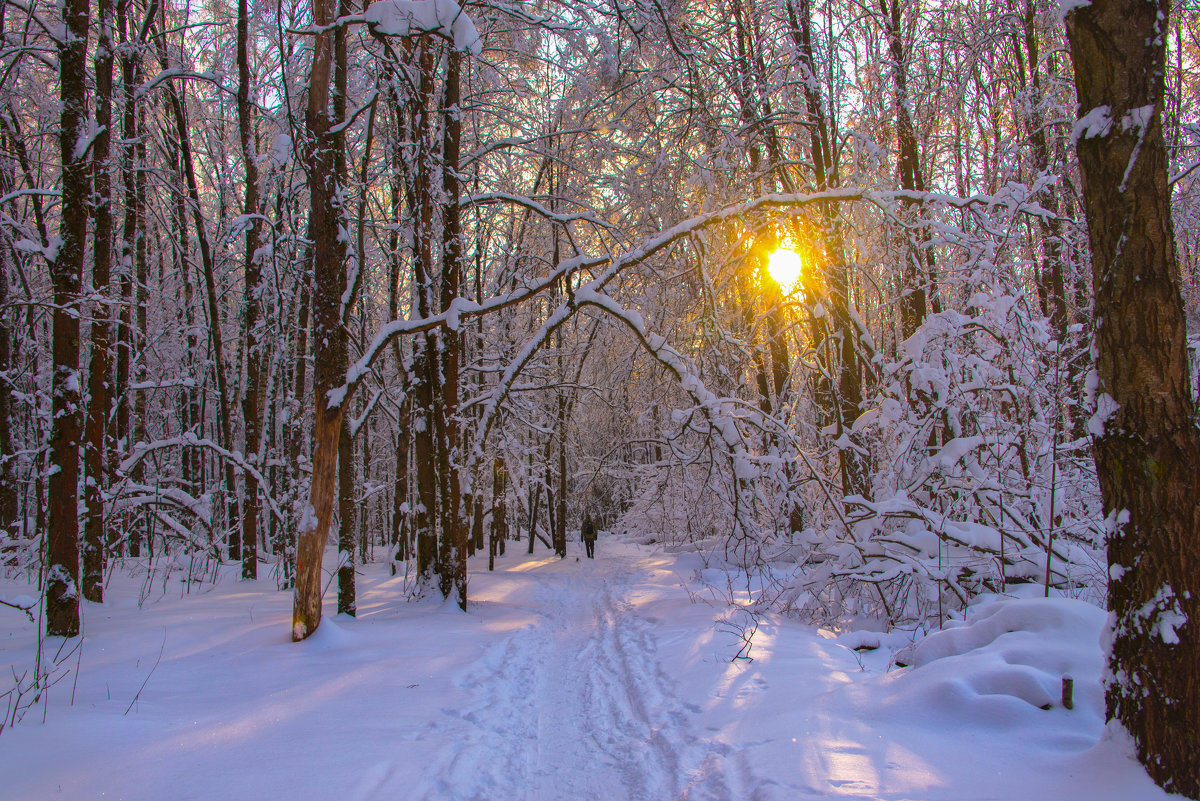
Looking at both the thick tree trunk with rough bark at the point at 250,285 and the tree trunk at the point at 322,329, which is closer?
the tree trunk at the point at 322,329

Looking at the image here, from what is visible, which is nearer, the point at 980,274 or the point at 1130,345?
the point at 1130,345

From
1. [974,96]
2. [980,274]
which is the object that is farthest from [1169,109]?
[980,274]

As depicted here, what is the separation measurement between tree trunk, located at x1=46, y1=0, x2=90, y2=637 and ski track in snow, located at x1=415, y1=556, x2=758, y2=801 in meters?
4.32

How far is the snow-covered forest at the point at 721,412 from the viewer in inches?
119

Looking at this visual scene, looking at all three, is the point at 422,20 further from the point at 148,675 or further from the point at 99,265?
the point at 148,675

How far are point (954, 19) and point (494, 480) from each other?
16.5 metres

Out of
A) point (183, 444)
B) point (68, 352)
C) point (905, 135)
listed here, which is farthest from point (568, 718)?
point (905, 135)

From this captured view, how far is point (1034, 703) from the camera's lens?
11.8ft

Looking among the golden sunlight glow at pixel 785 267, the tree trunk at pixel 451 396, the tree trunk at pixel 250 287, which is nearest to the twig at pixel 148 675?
the tree trunk at pixel 451 396

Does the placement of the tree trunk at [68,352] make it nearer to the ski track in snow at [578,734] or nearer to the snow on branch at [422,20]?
the snow on branch at [422,20]

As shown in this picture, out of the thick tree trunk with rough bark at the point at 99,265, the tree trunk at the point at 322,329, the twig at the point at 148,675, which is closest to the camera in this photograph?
the twig at the point at 148,675

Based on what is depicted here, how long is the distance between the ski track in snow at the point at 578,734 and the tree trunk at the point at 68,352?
4315 mm

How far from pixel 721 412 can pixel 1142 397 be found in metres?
4.20

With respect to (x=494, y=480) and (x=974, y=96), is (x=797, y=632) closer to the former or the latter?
(x=974, y=96)
